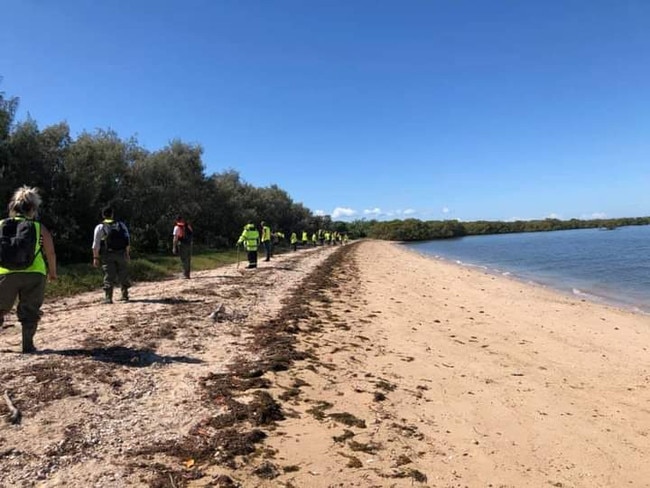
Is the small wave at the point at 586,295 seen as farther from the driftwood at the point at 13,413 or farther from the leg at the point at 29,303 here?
the driftwood at the point at 13,413

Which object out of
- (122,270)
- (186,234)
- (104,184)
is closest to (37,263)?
(122,270)

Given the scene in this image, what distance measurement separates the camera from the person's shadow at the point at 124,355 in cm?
662

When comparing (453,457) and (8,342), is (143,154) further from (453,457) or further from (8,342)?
(453,457)

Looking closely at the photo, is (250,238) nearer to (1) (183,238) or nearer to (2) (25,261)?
(1) (183,238)

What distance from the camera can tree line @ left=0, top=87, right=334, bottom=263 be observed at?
22.0 meters

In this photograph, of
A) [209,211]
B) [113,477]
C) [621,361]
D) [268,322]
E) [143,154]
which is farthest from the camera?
[209,211]

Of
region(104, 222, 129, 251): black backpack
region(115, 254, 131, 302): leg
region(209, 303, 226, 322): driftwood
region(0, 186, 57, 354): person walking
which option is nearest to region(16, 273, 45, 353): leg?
region(0, 186, 57, 354): person walking

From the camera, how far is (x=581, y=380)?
830 centimetres

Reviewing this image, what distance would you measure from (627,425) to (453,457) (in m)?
3.07

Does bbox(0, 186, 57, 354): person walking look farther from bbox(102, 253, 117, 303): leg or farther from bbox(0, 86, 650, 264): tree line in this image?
bbox(0, 86, 650, 264): tree line

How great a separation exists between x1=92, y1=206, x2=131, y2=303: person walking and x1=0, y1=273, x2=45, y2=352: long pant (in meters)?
4.63

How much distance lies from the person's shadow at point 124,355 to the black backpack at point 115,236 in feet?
15.6

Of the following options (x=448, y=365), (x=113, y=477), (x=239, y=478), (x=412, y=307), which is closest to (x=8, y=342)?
(x=113, y=477)

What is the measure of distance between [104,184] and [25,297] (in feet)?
72.8
